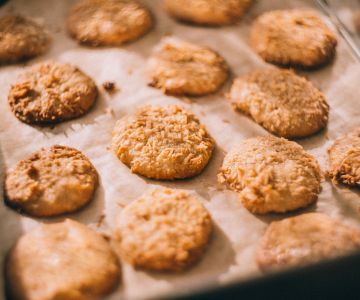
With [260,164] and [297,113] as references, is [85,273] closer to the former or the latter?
[260,164]

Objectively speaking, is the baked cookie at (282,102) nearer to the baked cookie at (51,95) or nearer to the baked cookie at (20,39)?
the baked cookie at (51,95)

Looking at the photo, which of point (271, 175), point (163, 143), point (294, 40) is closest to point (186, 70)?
point (163, 143)

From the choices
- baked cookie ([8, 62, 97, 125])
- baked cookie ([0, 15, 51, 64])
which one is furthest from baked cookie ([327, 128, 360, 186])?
baked cookie ([0, 15, 51, 64])

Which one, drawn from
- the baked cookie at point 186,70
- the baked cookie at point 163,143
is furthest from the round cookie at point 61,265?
the baked cookie at point 186,70

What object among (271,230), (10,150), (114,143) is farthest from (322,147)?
(10,150)

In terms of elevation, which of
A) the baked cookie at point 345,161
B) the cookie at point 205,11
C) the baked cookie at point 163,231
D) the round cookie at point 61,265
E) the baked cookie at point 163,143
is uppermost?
the cookie at point 205,11

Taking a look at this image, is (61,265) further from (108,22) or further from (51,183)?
(108,22)

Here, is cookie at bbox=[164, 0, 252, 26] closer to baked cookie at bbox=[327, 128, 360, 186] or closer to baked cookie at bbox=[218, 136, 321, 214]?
baked cookie at bbox=[218, 136, 321, 214]

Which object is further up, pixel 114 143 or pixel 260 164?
pixel 260 164
